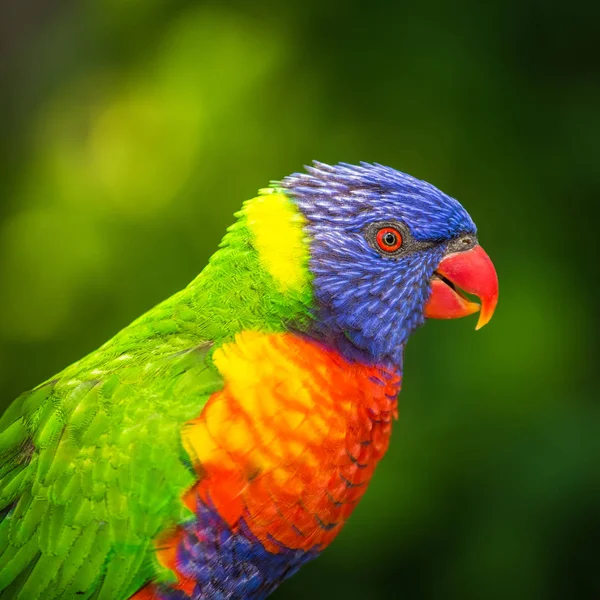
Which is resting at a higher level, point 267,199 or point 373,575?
point 267,199

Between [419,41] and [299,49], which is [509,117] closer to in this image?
[419,41]

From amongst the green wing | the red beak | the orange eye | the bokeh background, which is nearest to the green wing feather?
the green wing

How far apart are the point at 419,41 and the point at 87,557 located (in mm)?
3008

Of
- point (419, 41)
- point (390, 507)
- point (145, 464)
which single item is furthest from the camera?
point (419, 41)

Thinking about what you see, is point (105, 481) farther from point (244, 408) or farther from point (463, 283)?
point (463, 283)

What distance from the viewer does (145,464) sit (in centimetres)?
173

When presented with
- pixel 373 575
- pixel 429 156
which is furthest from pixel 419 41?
pixel 373 575

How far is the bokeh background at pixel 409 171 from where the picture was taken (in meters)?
3.59

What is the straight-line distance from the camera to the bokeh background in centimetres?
359

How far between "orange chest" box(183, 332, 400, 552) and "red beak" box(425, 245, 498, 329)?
318 mm

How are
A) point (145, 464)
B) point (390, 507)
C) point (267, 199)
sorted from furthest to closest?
point (390, 507) → point (267, 199) → point (145, 464)

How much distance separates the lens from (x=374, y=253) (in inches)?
78.9

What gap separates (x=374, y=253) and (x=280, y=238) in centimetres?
25

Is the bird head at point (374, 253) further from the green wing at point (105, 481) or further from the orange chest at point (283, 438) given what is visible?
the green wing at point (105, 481)
